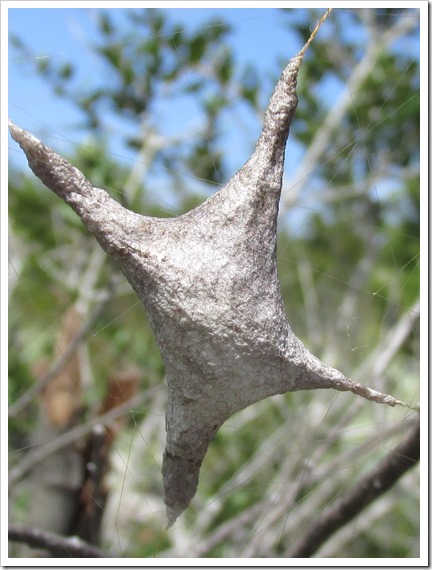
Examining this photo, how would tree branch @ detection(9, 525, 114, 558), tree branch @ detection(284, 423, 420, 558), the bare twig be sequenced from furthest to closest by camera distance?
the bare twig → tree branch @ detection(9, 525, 114, 558) → tree branch @ detection(284, 423, 420, 558)

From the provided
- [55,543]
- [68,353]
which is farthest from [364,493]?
[68,353]

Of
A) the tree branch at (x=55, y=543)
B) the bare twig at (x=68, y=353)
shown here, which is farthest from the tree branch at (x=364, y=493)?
the bare twig at (x=68, y=353)

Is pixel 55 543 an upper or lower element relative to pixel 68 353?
lower

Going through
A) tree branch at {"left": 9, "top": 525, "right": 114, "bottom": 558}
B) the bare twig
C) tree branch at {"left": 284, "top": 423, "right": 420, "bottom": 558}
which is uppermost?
the bare twig

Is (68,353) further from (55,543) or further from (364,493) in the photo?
(364,493)

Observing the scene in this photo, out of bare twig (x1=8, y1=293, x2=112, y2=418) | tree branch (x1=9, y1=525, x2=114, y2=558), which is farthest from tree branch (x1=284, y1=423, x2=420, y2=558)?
bare twig (x1=8, y1=293, x2=112, y2=418)

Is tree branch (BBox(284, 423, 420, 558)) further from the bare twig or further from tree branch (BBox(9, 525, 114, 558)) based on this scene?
the bare twig

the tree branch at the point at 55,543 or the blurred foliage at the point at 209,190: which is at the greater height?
the blurred foliage at the point at 209,190

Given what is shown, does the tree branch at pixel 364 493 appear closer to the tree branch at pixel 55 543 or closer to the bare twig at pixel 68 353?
the tree branch at pixel 55 543

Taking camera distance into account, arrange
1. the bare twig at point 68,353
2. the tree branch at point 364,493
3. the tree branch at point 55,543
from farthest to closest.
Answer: the bare twig at point 68,353 → the tree branch at point 55,543 → the tree branch at point 364,493
